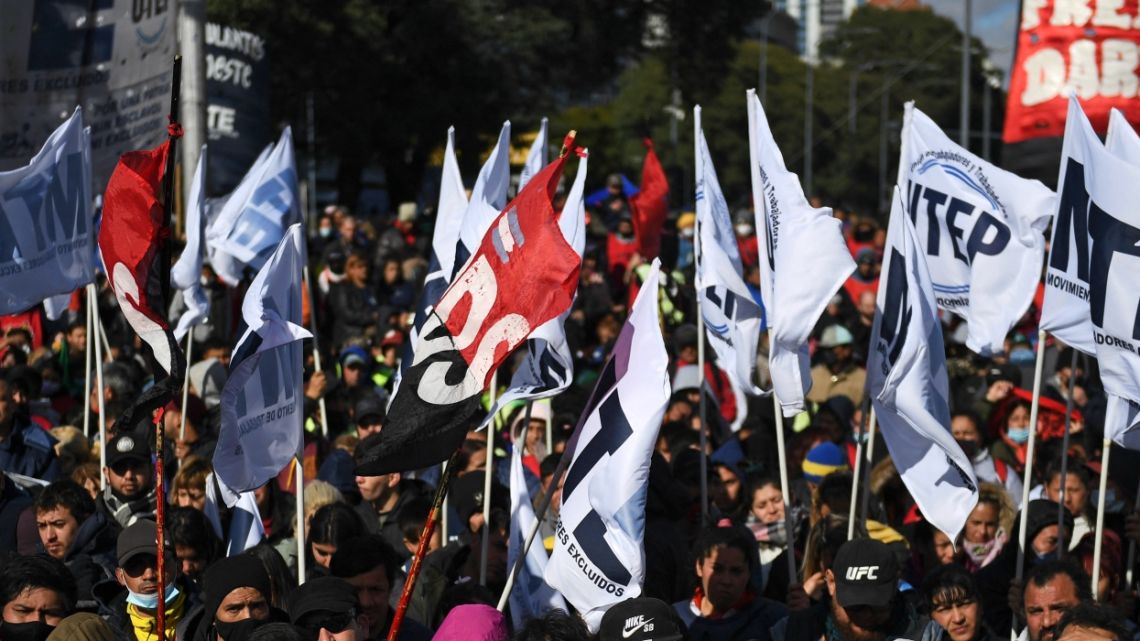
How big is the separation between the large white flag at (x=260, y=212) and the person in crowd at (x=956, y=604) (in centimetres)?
557

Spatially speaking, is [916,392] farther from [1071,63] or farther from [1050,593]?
[1071,63]

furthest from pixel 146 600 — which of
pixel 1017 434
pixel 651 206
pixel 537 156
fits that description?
pixel 651 206

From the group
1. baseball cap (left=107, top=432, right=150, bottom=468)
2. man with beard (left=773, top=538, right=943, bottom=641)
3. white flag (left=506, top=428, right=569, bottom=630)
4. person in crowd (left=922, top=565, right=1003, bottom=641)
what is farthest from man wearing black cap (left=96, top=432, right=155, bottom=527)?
person in crowd (left=922, top=565, right=1003, bottom=641)

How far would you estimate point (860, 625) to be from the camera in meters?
5.85

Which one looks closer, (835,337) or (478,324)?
(478,324)

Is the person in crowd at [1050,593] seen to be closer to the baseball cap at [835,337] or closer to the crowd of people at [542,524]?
the crowd of people at [542,524]

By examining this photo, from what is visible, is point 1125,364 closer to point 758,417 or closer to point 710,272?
point 710,272

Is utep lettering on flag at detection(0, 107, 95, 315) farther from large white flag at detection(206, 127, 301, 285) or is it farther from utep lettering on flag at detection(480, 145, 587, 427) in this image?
utep lettering on flag at detection(480, 145, 587, 427)

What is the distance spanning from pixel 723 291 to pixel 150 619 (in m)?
3.00

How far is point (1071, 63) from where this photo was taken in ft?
43.1

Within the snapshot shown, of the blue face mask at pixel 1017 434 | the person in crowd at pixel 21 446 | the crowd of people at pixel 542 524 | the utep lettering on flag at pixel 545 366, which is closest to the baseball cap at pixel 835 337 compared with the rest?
the crowd of people at pixel 542 524

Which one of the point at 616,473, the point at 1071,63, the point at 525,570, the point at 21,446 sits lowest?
the point at 525,570

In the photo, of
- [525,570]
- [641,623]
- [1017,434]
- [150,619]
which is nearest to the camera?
[641,623]

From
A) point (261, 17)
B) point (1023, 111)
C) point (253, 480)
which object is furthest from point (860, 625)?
point (261, 17)
